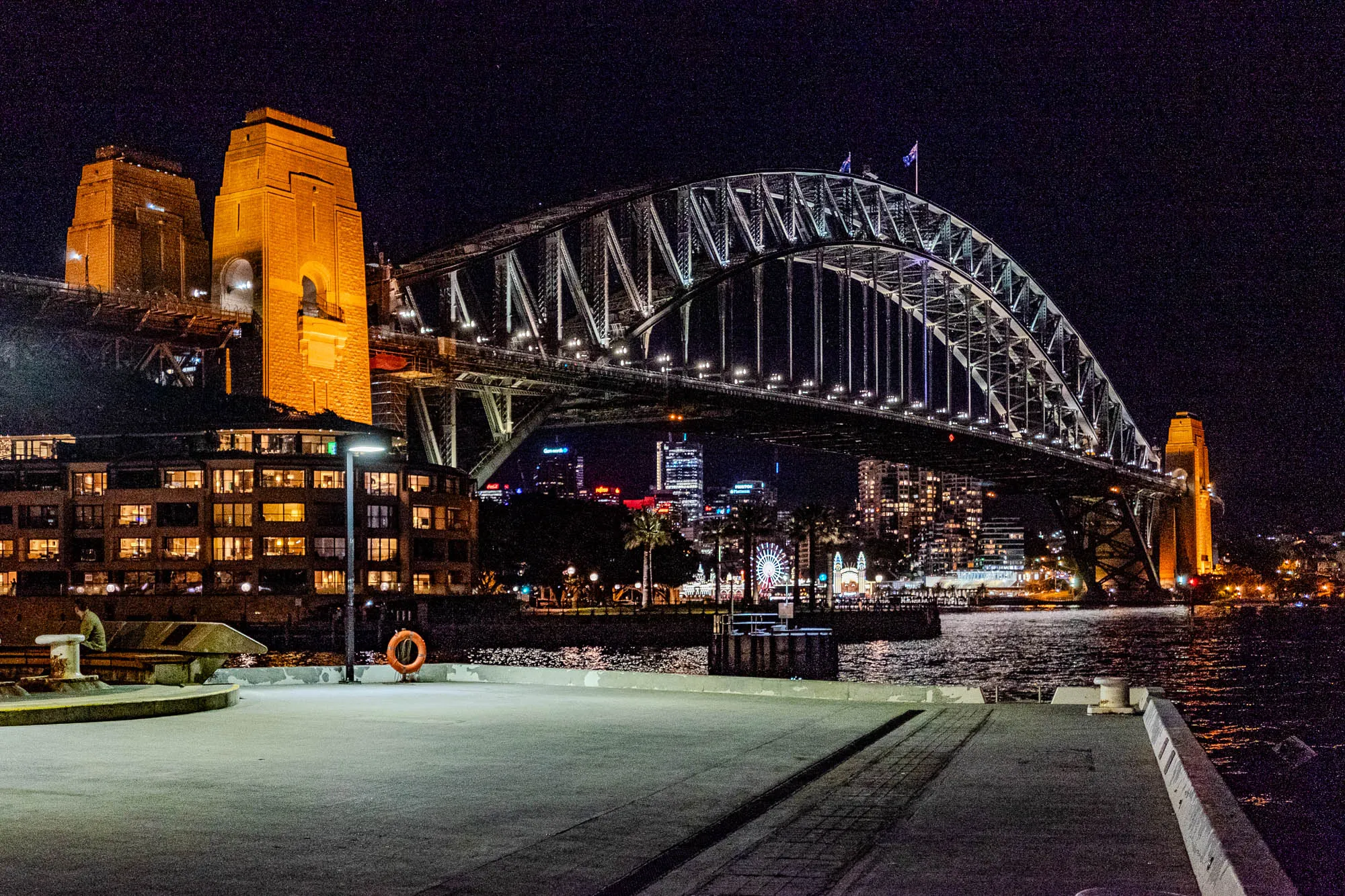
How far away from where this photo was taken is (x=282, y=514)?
75.5 metres

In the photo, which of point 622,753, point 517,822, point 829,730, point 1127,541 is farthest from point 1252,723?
point 1127,541

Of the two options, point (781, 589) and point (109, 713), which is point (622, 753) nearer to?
point (109, 713)

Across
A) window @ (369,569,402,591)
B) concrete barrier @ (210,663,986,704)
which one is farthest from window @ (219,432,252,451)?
concrete barrier @ (210,663,986,704)

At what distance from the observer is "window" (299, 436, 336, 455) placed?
7550cm

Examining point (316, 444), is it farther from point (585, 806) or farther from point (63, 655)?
point (585, 806)

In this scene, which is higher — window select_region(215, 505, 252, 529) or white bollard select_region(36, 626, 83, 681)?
window select_region(215, 505, 252, 529)

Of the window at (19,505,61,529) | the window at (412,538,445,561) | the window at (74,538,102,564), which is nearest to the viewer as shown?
the window at (74,538,102,564)

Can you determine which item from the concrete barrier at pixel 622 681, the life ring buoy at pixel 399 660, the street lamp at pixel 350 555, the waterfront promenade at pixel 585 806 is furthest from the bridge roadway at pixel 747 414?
the waterfront promenade at pixel 585 806

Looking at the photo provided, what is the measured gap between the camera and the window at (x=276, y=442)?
75500 mm

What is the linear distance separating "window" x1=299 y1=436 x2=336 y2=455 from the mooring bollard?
189 ft

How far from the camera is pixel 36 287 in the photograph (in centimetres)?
7000

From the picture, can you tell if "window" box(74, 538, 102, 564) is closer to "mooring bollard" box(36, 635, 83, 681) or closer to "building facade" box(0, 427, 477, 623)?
"building facade" box(0, 427, 477, 623)

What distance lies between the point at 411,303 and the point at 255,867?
83.7 meters

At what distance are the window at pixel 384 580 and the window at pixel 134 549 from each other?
11554mm
